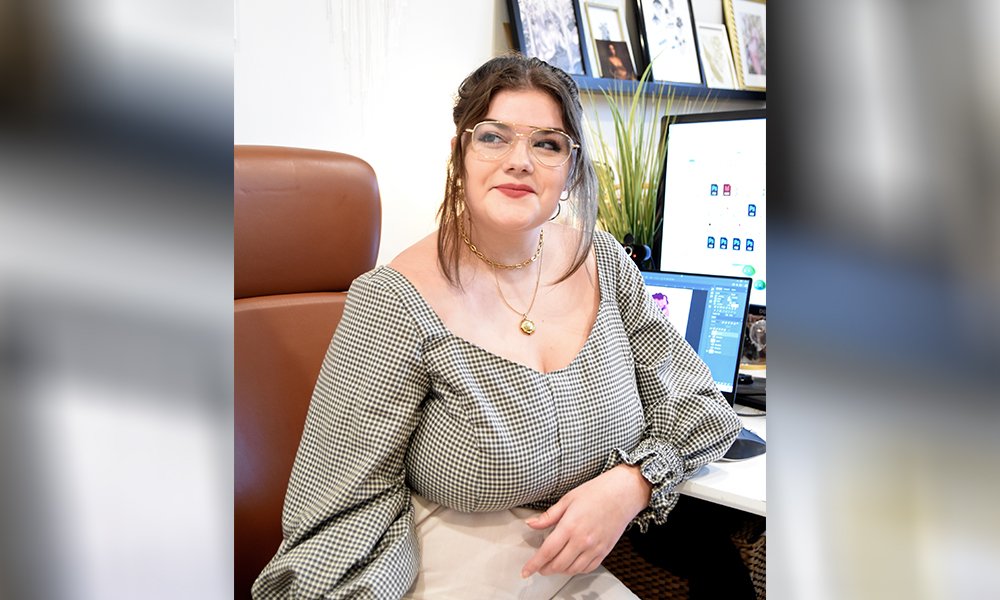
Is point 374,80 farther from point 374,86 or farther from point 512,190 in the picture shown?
point 512,190

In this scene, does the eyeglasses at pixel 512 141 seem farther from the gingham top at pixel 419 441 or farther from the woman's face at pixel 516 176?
the gingham top at pixel 419 441

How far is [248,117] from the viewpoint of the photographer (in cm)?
175

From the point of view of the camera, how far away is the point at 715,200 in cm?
186

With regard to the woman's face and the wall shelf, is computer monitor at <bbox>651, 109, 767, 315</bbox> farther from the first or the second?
the woman's face

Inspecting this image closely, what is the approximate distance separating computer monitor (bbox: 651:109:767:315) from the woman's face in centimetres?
61

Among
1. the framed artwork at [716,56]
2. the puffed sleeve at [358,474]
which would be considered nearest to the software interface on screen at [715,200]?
the puffed sleeve at [358,474]

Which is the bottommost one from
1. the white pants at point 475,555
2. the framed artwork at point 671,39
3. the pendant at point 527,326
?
the white pants at point 475,555

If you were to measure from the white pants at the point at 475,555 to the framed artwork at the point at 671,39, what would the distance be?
2.11 metres

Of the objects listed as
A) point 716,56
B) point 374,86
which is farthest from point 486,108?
point 716,56

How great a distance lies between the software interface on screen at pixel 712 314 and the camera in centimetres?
160

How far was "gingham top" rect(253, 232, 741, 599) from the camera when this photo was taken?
1.10m

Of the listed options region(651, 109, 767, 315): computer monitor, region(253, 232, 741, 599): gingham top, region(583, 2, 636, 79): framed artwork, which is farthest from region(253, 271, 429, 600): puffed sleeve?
region(583, 2, 636, 79): framed artwork
